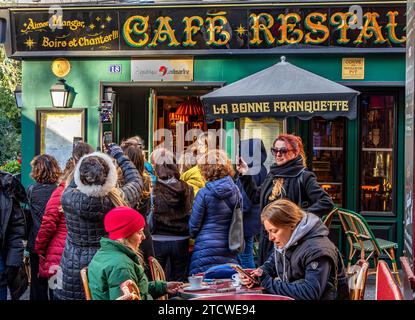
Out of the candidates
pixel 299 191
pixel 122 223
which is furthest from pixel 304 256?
pixel 299 191

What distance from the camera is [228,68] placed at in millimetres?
11227

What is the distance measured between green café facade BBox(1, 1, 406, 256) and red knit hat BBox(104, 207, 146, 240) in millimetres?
6543

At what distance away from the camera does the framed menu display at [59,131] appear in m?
11.5

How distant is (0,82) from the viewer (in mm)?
21797

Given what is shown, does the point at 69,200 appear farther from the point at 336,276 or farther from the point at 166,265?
the point at 166,265

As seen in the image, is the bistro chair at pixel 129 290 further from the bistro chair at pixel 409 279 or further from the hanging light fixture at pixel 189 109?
the hanging light fixture at pixel 189 109

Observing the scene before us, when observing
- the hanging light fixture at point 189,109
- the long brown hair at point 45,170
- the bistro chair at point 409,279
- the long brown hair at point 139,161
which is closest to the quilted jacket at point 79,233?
the long brown hair at point 139,161

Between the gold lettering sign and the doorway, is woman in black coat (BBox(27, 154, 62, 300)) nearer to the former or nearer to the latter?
the doorway

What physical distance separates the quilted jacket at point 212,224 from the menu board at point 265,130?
13.1 feet

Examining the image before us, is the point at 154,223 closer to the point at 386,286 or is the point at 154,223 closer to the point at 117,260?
the point at 117,260

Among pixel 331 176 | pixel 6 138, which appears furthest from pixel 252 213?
pixel 6 138

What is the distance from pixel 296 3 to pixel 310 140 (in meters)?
2.06
